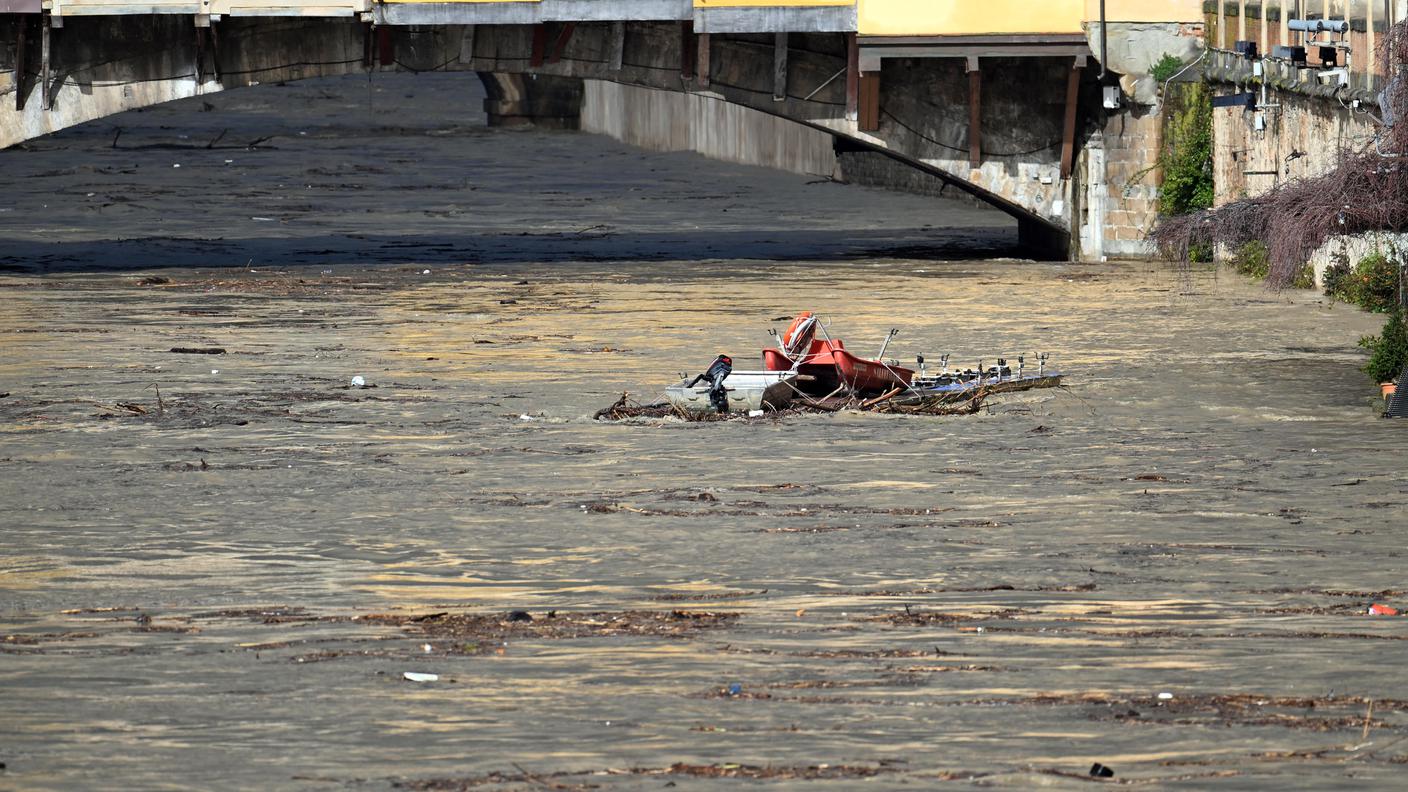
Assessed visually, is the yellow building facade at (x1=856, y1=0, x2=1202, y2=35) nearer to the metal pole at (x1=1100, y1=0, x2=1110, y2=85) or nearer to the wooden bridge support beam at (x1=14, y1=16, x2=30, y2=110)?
the metal pole at (x1=1100, y1=0, x2=1110, y2=85)

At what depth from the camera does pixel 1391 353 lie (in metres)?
20.6

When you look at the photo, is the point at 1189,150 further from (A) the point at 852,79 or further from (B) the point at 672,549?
(B) the point at 672,549

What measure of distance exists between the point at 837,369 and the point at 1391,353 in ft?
16.4

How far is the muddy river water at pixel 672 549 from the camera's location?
364 inches

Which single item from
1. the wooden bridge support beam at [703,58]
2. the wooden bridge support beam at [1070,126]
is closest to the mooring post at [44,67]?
the wooden bridge support beam at [703,58]

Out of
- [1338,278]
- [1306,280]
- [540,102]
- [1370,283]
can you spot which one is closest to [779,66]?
[1306,280]

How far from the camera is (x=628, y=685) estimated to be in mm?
10141

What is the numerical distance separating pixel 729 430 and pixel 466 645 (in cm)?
779

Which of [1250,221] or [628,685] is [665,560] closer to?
[628,685]

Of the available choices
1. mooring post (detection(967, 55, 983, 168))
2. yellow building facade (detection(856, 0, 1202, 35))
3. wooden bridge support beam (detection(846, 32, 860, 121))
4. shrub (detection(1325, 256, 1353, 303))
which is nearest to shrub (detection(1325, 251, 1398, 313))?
shrub (detection(1325, 256, 1353, 303))

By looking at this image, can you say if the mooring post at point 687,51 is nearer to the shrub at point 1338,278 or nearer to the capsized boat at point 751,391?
the shrub at point 1338,278

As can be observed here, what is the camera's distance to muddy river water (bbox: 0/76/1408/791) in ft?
30.4

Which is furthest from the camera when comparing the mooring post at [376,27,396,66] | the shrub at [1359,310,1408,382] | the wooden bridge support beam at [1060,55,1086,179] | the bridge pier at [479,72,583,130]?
the bridge pier at [479,72,583,130]

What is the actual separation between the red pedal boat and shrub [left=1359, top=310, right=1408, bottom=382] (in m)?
4.21
